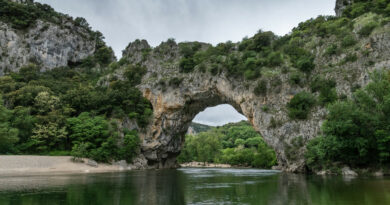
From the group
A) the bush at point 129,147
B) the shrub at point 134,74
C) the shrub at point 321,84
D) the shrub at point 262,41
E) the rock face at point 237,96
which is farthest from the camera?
the shrub at point 134,74

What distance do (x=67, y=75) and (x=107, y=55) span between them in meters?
16.5

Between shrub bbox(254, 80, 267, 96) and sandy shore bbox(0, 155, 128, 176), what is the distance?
2567cm

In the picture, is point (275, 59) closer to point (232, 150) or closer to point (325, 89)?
point (325, 89)

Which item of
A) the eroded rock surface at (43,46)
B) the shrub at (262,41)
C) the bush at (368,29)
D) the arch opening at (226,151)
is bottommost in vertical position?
the arch opening at (226,151)

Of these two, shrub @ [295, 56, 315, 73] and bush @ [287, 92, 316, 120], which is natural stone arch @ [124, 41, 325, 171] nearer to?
bush @ [287, 92, 316, 120]

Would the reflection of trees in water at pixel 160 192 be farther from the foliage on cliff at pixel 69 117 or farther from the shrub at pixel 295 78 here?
the shrub at pixel 295 78

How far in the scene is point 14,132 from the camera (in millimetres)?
34406

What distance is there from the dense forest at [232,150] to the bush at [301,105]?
88.1 feet

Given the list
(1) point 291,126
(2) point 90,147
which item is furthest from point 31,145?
(1) point 291,126

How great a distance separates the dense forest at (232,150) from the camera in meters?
64.0

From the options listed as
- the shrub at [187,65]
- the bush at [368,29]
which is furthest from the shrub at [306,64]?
the shrub at [187,65]

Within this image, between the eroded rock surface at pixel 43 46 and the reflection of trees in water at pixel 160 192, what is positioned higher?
the eroded rock surface at pixel 43 46

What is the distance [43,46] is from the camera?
227 feet

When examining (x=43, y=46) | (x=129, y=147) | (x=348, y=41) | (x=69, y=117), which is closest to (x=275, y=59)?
(x=348, y=41)
